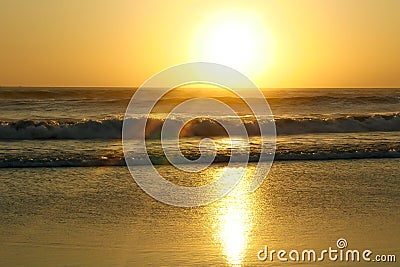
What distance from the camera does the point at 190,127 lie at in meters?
17.8

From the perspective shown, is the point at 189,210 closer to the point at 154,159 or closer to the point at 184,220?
the point at 184,220

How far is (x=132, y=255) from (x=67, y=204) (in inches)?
80.3

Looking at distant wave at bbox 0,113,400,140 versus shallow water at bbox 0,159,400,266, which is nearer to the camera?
shallow water at bbox 0,159,400,266

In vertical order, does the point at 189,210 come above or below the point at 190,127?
below

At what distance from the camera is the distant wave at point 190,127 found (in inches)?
620

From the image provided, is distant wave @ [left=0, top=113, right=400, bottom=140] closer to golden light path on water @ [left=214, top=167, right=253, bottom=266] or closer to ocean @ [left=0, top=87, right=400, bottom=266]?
ocean @ [left=0, top=87, right=400, bottom=266]

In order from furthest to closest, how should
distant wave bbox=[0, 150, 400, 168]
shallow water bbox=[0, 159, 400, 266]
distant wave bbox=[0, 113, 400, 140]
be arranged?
distant wave bbox=[0, 113, 400, 140] → distant wave bbox=[0, 150, 400, 168] → shallow water bbox=[0, 159, 400, 266]

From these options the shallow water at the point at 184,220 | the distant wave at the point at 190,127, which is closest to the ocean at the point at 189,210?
the shallow water at the point at 184,220

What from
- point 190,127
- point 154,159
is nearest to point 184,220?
point 154,159

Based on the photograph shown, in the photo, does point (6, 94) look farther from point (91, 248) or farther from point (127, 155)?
point (91, 248)

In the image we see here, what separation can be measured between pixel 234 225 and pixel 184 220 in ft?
1.75

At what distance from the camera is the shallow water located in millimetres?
4668

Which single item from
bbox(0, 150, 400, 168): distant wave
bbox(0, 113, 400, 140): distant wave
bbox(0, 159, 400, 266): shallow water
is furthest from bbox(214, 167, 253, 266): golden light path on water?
bbox(0, 113, 400, 140): distant wave

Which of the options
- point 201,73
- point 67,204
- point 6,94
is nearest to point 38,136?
point 67,204
